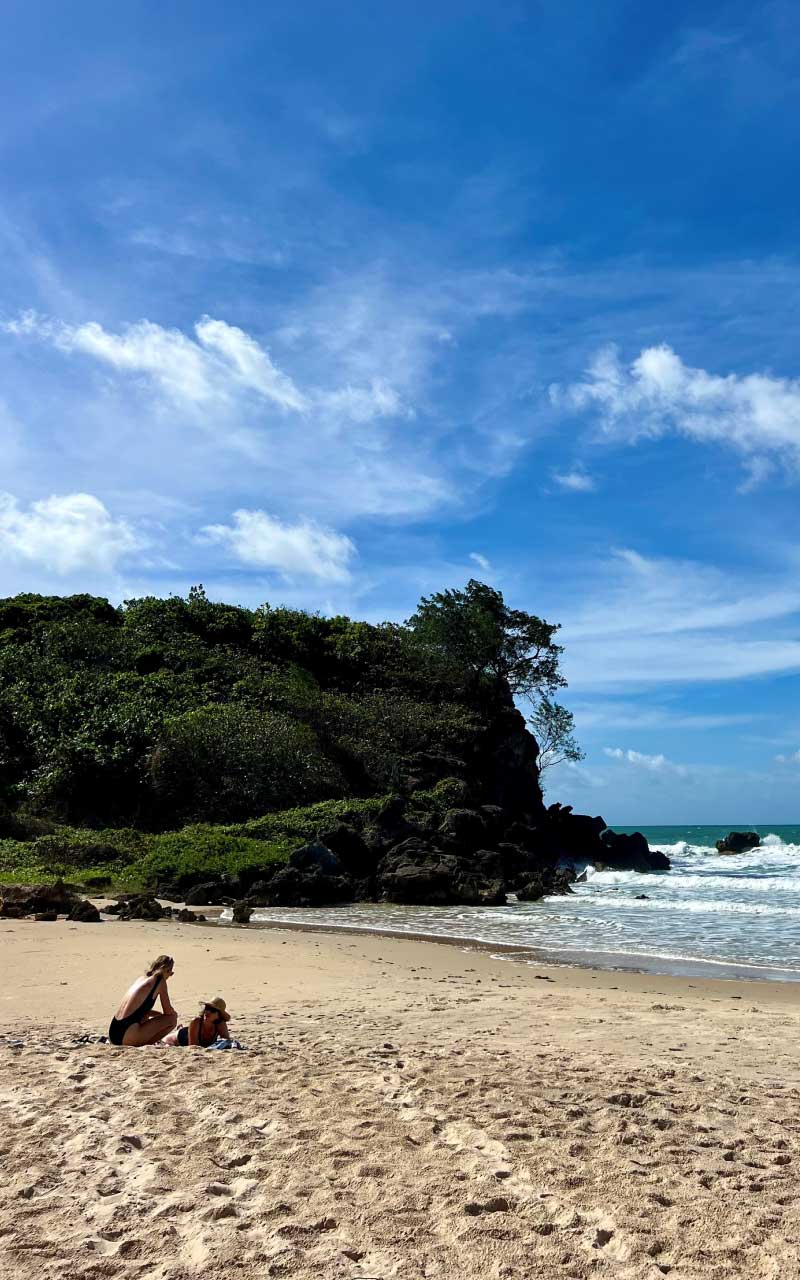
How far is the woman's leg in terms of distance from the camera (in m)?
7.50

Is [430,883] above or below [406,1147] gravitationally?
above

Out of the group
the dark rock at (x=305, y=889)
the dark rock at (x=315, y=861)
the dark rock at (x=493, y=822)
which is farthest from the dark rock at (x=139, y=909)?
the dark rock at (x=493, y=822)

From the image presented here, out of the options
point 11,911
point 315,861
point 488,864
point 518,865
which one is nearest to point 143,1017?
point 11,911

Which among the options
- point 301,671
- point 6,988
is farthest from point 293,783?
point 6,988

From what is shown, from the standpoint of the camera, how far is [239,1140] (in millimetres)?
5004

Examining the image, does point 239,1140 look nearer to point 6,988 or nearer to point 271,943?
point 6,988

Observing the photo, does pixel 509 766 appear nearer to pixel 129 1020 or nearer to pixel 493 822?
pixel 493 822

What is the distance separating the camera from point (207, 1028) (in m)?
7.61

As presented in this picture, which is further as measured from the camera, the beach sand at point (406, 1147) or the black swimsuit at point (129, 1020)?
the black swimsuit at point (129, 1020)

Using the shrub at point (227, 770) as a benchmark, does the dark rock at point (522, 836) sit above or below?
below

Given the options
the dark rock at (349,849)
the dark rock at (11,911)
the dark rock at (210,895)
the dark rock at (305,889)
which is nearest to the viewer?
the dark rock at (11,911)

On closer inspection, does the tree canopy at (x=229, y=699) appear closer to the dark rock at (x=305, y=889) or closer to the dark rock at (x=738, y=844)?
the dark rock at (x=305, y=889)

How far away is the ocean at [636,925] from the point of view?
15.0 meters

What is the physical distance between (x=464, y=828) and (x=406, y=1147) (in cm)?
2658
